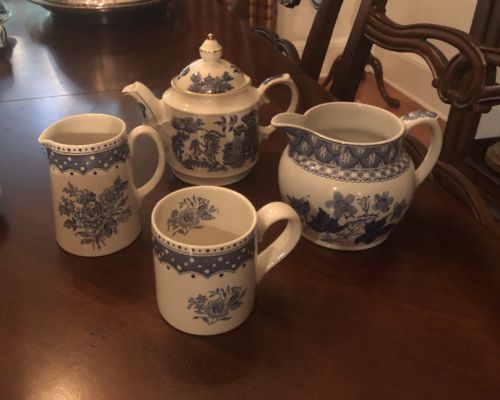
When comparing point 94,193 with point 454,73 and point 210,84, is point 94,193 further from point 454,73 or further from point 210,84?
point 454,73

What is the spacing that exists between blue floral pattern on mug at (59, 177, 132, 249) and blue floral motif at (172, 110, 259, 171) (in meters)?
0.13

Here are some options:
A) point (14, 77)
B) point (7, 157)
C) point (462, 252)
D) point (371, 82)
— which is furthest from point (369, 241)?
point (371, 82)

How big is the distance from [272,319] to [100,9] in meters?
1.02

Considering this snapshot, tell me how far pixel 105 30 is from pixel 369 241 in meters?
0.99

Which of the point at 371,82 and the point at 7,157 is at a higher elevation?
the point at 7,157

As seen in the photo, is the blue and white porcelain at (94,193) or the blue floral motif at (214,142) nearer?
the blue and white porcelain at (94,193)

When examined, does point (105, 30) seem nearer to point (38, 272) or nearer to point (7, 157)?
point (7, 157)

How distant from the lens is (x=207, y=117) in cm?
69

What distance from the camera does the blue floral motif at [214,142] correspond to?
2.28 ft

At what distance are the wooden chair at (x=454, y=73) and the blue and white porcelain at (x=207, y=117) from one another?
267 millimetres

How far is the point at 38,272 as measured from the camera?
0.59m

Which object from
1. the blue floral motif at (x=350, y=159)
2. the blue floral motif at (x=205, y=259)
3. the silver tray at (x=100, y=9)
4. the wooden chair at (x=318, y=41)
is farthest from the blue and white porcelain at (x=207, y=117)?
the silver tray at (x=100, y=9)

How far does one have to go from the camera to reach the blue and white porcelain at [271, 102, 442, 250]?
22.9 inches

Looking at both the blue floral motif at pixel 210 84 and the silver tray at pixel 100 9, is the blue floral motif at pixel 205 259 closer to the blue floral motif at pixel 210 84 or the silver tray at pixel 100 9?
the blue floral motif at pixel 210 84
